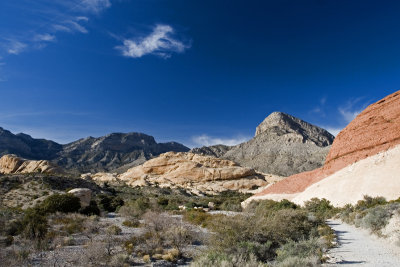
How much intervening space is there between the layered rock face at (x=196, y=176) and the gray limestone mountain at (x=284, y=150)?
24.1 m

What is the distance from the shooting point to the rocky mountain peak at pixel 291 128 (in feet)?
432

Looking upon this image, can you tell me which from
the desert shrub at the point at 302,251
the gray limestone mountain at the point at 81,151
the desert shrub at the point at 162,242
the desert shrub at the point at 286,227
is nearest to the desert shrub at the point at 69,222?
the desert shrub at the point at 162,242

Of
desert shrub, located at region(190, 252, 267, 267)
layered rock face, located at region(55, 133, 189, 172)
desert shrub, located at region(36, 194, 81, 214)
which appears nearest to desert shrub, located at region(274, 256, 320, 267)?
desert shrub, located at region(190, 252, 267, 267)

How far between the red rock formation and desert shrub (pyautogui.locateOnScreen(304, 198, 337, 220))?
6.39m

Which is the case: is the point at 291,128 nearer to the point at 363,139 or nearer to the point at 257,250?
the point at 363,139

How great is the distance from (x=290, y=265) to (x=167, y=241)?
21.8 feet

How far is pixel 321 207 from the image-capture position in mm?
21391

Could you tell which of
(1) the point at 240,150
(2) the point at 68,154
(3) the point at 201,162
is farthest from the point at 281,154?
(2) the point at 68,154

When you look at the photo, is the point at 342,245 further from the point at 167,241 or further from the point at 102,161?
the point at 102,161

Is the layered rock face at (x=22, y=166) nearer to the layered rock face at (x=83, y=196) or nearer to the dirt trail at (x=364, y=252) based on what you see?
the layered rock face at (x=83, y=196)

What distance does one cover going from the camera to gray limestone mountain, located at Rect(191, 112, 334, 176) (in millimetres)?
86700

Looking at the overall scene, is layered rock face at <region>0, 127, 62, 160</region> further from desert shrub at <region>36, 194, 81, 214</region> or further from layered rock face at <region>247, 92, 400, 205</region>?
layered rock face at <region>247, 92, 400, 205</region>

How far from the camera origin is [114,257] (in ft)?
28.1

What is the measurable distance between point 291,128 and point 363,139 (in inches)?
4624
